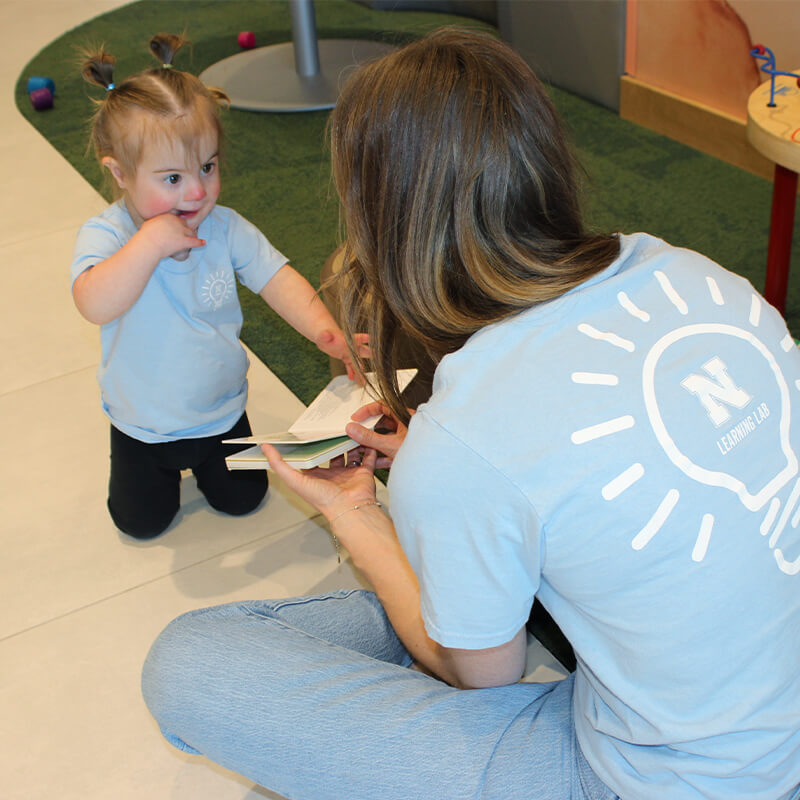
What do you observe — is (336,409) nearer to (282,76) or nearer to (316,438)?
(316,438)

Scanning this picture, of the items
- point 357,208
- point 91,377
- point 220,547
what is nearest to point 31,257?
point 91,377

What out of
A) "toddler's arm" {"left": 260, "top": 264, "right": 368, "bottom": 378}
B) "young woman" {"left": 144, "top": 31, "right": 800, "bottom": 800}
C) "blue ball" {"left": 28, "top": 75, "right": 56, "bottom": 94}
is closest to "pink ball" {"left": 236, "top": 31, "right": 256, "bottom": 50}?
"blue ball" {"left": 28, "top": 75, "right": 56, "bottom": 94}

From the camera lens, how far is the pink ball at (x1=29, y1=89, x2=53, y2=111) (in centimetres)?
338

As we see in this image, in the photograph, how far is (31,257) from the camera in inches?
100

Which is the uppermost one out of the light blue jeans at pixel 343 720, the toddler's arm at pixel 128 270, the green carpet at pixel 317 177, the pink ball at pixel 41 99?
the toddler's arm at pixel 128 270

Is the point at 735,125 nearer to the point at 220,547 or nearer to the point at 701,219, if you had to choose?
the point at 701,219

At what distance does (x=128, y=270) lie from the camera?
136 centimetres

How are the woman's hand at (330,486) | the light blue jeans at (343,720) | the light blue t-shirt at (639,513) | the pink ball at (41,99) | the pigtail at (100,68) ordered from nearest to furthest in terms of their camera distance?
the light blue t-shirt at (639,513) < the light blue jeans at (343,720) < the woman's hand at (330,486) < the pigtail at (100,68) < the pink ball at (41,99)

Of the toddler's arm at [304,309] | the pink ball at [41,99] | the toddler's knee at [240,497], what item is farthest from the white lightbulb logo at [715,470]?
the pink ball at [41,99]

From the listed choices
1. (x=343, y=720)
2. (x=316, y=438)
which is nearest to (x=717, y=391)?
(x=343, y=720)

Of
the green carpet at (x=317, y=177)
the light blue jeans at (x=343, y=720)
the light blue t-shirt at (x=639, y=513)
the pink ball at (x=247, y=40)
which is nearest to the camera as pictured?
the light blue t-shirt at (x=639, y=513)

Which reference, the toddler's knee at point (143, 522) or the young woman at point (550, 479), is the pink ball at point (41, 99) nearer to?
the toddler's knee at point (143, 522)

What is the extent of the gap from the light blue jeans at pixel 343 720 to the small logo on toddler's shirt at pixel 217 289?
55cm

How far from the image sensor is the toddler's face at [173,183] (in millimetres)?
1396
